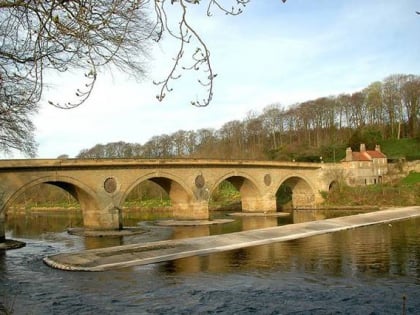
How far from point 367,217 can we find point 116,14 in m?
36.7

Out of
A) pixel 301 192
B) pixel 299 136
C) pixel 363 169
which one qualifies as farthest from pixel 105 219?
pixel 299 136

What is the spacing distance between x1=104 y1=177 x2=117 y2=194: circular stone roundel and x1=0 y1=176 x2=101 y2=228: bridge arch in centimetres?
119

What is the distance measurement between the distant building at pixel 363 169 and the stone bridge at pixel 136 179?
6.11 metres

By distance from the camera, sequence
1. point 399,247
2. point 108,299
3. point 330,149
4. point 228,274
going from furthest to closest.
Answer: point 330,149
point 399,247
point 228,274
point 108,299

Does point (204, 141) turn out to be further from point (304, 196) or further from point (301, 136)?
point (304, 196)

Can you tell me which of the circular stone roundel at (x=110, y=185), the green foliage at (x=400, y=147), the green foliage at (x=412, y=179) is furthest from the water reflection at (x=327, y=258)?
the green foliage at (x=400, y=147)

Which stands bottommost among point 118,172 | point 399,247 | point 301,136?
point 399,247

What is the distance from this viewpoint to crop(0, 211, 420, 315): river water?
42.2ft

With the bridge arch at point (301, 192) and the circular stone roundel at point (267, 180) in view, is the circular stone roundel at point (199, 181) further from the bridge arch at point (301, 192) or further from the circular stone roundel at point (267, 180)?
the bridge arch at point (301, 192)

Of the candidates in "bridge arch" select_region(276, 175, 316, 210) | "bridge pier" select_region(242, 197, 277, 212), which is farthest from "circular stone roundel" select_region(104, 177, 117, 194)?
"bridge arch" select_region(276, 175, 316, 210)

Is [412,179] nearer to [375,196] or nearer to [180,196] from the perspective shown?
[375,196]

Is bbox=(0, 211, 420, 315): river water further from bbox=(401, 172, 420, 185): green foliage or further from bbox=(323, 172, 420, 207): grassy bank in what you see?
bbox=(401, 172, 420, 185): green foliage

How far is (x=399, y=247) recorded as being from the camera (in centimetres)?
2295

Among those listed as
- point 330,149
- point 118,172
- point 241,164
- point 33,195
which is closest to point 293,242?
point 118,172
